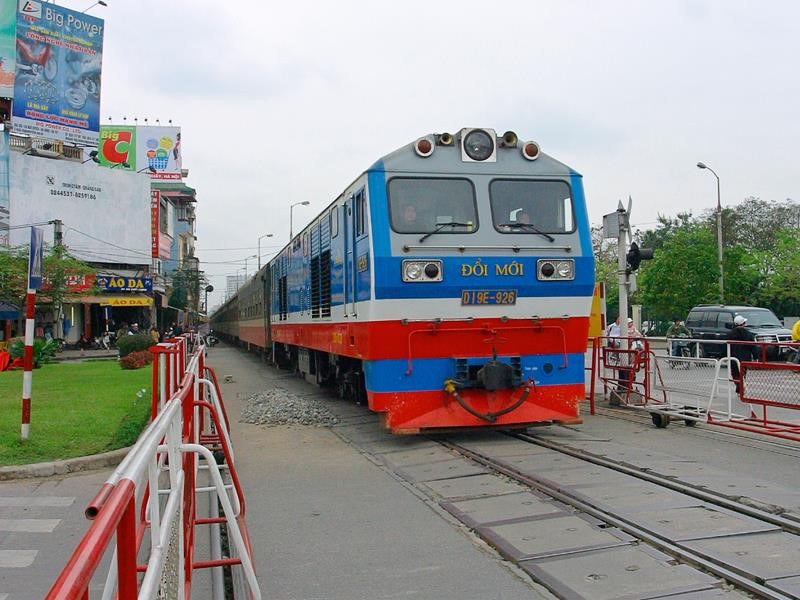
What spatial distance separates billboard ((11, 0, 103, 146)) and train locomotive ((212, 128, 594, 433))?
3694 centimetres

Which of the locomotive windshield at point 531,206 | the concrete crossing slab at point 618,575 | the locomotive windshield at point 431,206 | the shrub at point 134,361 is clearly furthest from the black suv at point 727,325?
the concrete crossing slab at point 618,575

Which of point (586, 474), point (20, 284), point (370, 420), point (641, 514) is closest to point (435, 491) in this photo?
point (586, 474)

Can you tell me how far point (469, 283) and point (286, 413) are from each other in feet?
16.3

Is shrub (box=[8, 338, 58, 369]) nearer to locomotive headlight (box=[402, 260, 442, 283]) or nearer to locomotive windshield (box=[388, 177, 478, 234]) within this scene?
locomotive windshield (box=[388, 177, 478, 234])

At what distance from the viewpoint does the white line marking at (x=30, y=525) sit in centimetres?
642

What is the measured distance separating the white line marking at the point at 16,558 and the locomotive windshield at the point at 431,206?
5153mm

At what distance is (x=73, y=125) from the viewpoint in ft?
139

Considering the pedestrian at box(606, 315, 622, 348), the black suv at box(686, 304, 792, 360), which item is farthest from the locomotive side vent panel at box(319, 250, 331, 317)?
the black suv at box(686, 304, 792, 360)

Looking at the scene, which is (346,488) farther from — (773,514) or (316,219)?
(316,219)

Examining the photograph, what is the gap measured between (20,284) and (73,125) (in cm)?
1550

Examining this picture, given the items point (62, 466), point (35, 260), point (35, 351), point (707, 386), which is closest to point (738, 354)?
point (707, 386)

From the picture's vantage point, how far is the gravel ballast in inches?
487

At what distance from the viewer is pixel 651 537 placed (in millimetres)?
5297

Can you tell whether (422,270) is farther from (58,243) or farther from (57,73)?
(57,73)
